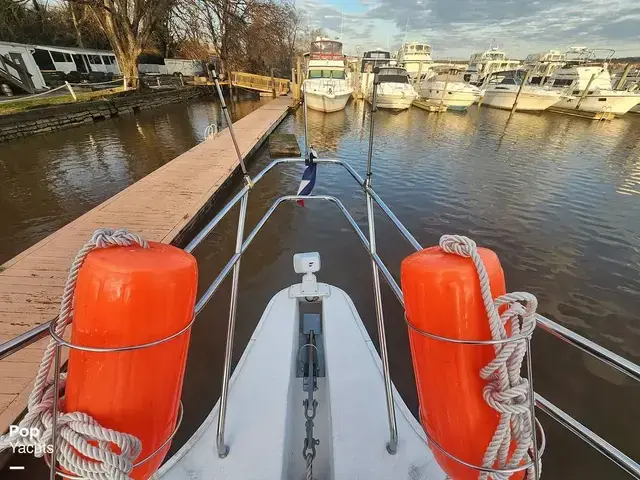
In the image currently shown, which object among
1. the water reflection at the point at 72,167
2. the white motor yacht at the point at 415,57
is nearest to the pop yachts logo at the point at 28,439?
the water reflection at the point at 72,167

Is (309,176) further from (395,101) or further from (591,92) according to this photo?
(591,92)

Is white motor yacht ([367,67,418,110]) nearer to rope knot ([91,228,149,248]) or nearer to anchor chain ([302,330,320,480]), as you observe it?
anchor chain ([302,330,320,480])

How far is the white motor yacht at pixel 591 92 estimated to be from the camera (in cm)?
1827

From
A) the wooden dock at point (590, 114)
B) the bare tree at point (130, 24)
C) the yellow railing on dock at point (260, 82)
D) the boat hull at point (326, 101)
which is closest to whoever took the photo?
the boat hull at point (326, 101)

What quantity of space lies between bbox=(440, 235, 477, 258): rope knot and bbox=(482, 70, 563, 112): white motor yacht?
24336 mm

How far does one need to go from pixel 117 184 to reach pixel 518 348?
29.7 ft

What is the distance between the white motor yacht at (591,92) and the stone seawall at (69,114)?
25533mm

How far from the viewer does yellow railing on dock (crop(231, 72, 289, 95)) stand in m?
23.8

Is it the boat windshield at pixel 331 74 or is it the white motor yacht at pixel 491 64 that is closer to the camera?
the boat windshield at pixel 331 74

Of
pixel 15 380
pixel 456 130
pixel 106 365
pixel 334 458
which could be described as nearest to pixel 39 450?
pixel 106 365

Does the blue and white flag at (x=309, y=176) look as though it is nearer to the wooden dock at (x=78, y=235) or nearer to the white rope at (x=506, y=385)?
the wooden dock at (x=78, y=235)

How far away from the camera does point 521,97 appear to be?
2038 cm

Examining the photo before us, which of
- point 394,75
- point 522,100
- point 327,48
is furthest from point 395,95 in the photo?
point 522,100

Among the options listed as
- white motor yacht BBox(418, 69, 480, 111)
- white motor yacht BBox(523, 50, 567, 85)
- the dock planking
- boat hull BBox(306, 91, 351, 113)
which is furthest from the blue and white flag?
white motor yacht BBox(523, 50, 567, 85)
